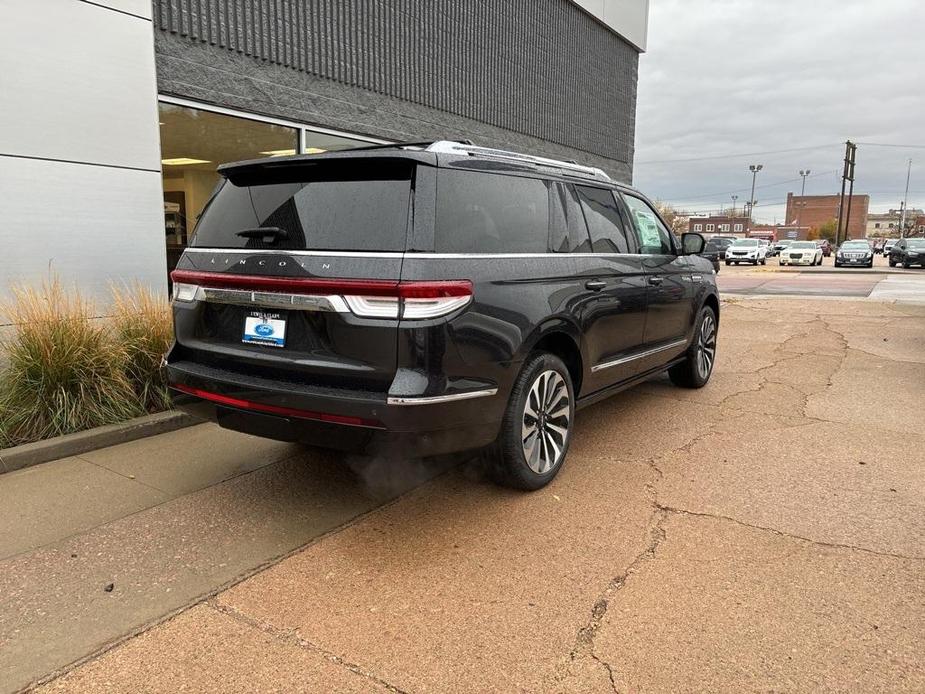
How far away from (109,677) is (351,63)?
8552 millimetres

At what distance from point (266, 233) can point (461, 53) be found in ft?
30.0

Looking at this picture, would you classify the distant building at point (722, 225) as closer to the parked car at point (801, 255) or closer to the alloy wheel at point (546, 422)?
the parked car at point (801, 255)

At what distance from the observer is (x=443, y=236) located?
10.8 ft

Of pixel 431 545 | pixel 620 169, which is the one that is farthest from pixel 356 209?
pixel 620 169

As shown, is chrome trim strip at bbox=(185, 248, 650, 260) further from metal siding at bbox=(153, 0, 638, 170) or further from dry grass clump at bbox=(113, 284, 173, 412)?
metal siding at bbox=(153, 0, 638, 170)

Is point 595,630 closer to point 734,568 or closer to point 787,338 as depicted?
point 734,568

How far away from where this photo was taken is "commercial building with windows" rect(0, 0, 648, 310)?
574cm

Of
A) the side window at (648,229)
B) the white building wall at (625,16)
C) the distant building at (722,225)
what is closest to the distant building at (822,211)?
the distant building at (722,225)

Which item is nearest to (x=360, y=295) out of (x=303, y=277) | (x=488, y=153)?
(x=303, y=277)

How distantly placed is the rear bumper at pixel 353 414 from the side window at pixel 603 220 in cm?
176

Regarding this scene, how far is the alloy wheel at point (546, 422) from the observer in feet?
12.9

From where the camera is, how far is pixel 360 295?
3098mm

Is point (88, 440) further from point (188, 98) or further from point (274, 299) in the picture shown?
point (188, 98)

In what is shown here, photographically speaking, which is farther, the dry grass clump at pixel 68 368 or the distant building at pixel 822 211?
the distant building at pixel 822 211
